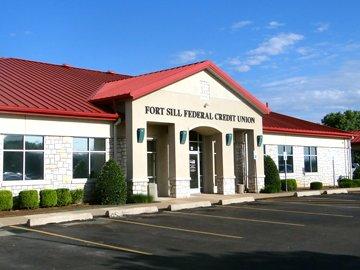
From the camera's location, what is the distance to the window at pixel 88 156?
21.0 m

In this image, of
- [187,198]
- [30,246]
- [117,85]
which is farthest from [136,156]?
[30,246]

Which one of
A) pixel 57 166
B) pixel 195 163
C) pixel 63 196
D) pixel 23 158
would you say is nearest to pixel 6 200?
pixel 23 158

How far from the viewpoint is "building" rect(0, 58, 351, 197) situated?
778 inches

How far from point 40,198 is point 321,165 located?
20.3 meters

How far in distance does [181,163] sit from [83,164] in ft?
14.8

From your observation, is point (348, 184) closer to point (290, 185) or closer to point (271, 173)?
point (290, 185)

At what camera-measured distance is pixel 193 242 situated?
37.1 feet

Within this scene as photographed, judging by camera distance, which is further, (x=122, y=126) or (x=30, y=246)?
(x=122, y=126)

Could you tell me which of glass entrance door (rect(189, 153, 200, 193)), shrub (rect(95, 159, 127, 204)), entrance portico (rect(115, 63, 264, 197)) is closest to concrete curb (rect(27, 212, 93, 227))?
shrub (rect(95, 159, 127, 204))

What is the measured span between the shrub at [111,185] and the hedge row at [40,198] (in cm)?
85

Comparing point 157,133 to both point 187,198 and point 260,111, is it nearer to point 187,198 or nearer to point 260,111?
point 187,198

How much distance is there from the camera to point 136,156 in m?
21.4

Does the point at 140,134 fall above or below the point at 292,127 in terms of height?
below

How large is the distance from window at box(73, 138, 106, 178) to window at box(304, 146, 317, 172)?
15374 millimetres
